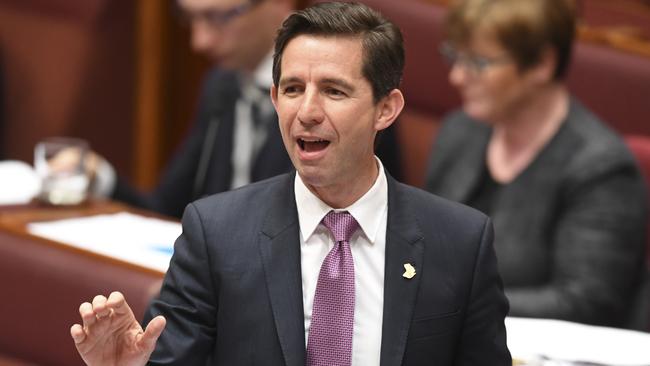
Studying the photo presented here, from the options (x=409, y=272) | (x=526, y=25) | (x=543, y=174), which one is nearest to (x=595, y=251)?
(x=543, y=174)

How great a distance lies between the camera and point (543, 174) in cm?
A: 213

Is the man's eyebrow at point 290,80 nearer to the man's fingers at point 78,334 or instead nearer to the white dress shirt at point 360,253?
the white dress shirt at point 360,253

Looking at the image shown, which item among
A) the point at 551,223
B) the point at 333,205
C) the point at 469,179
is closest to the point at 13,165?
the point at 469,179

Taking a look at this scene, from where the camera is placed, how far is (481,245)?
1.26m

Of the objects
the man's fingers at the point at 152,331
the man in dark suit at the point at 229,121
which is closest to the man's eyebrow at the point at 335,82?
the man's fingers at the point at 152,331

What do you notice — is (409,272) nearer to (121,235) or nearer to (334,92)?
(334,92)

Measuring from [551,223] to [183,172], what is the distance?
0.81 metres

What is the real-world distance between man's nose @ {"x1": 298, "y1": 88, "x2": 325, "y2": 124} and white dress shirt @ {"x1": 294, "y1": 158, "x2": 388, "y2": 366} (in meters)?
0.11

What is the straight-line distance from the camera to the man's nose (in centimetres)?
116

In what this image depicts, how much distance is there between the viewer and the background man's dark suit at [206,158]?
244 cm

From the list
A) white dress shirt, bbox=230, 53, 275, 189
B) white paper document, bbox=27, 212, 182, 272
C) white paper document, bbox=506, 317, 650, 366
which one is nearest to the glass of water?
white paper document, bbox=27, 212, 182, 272

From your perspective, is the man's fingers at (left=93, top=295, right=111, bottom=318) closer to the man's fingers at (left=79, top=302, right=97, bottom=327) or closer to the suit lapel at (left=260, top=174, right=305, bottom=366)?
the man's fingers at (left=79, top=302, right=97, bottom=327)

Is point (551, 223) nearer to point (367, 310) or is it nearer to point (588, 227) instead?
point (588, 227)

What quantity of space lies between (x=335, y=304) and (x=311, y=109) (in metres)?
0.20
